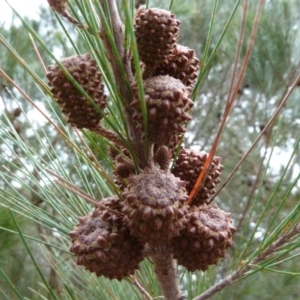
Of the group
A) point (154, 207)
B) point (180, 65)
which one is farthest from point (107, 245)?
point (180, 65)

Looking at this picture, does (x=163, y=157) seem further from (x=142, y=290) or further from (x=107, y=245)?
(x=142, y=290)

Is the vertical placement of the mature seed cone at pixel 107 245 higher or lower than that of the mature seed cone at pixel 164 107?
lower

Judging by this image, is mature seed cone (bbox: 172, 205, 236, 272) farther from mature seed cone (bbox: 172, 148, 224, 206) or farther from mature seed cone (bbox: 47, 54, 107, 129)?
mature seed cone (bbox: 47, 54, 107, 129)

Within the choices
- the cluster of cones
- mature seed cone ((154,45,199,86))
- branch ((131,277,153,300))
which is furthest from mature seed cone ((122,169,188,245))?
branch ((131,277,153,300))

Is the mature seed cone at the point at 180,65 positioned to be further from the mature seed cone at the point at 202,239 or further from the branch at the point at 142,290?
the branch at the point at 142,290

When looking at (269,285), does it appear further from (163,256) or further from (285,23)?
(163,256)

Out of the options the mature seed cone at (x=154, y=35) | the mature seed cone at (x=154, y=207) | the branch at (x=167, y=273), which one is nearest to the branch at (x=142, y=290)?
the branch at (x=167, y=273)

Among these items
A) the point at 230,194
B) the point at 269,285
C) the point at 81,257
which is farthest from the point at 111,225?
the point at 230,194
